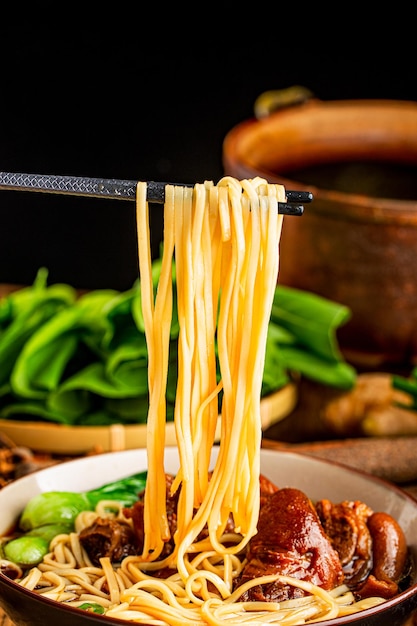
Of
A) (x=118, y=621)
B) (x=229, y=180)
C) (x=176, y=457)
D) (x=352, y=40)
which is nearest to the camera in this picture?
(x=118, y=621)

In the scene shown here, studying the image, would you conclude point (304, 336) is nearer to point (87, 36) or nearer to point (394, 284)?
point (394, 284)

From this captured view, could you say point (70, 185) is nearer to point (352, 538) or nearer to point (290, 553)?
point (290, 553)

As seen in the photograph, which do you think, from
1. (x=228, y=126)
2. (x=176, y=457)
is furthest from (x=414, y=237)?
(x=228, y=126)

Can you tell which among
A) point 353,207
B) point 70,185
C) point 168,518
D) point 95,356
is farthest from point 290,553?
point 353,207

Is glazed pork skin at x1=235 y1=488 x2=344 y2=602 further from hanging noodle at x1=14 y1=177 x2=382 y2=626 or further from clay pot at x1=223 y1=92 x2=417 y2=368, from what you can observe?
clay pot at x1=223 y1=92 x2=417 y2=368

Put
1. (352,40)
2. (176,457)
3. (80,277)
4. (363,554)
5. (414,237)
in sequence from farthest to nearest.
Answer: (80,277)
(352,40)
(414,237)
(176,457)
(363,554)

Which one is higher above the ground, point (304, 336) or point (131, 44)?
point (131, 44)
